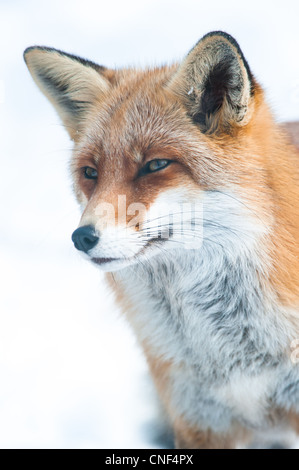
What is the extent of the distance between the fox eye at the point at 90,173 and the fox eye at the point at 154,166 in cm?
24

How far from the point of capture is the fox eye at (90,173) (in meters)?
1.88

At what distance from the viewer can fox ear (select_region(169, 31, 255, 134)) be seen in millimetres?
1622

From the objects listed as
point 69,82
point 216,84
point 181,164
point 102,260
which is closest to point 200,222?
point 181,164

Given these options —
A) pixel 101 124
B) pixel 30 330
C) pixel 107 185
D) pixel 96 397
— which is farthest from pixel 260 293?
pixel 30 330

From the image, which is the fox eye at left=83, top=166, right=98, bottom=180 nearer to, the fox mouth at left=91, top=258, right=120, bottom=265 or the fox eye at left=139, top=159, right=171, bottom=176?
the fox eye at left=139, top=159, right=171, bottom=176

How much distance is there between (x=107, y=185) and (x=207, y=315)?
0.63m

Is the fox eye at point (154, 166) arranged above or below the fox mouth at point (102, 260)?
above

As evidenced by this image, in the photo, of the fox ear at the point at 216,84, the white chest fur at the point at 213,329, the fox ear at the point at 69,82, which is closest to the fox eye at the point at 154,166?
the fox ear at the point at 216,84

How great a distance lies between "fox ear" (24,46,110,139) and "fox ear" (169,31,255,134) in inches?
15.7

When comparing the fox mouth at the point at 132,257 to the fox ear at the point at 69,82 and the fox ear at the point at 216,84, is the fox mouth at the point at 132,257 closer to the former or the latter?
the fox ear at the point at 216,84

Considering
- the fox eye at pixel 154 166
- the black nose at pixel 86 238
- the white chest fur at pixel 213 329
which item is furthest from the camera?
the white chest fur at pixel 213 329

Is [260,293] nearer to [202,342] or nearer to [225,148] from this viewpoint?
[202,342]

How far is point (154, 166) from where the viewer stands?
171cm

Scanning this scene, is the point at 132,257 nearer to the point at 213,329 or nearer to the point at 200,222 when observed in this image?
the point at 200,222
